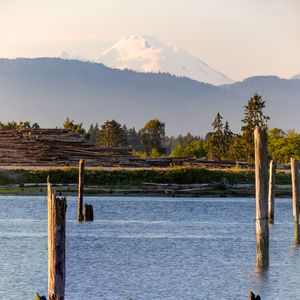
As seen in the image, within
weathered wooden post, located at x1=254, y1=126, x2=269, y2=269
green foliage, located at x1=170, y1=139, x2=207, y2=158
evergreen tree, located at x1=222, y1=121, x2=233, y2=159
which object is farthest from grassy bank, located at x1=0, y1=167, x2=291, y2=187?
green foliage, located at x1=170, y1=139, x2=207, y2=158

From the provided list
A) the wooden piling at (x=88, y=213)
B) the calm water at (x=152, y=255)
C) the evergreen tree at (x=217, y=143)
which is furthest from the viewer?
the evergreen tree at (x=217, y=143)

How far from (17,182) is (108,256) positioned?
4614 centimetres

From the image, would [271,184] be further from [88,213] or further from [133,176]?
[133,176]

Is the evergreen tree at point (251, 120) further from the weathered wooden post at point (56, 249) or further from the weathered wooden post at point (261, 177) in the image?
the weathered wooden post at point (56, 249)

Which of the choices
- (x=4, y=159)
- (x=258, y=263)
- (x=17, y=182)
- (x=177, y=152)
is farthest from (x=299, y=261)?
(x=177, y=152)

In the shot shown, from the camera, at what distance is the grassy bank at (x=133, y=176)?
8831cm

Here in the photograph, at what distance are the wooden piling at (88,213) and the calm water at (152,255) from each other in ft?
2.07

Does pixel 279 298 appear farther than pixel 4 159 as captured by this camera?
No

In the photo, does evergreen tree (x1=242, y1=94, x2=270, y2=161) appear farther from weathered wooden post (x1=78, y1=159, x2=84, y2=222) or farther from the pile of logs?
weathered wooden post (x1=78, y1=159, x2=84, y2=222)

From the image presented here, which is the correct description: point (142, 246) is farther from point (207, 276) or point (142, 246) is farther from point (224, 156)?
point (224, 156)

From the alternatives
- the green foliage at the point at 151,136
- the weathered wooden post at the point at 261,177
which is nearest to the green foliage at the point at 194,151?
the green foliage at the point at 151,136

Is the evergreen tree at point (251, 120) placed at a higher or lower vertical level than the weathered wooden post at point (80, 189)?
higher

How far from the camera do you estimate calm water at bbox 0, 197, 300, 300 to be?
33688 millimetres

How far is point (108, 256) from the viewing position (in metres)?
42.8
